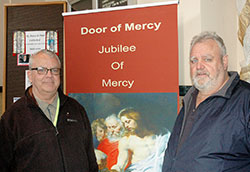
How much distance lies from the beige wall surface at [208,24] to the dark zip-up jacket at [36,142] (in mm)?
1226

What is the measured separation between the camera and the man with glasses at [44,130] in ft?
5.30

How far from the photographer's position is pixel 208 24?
2.38 meters

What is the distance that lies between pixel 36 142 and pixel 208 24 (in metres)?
1.72

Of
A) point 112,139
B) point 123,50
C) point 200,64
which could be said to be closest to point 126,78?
point 123,50

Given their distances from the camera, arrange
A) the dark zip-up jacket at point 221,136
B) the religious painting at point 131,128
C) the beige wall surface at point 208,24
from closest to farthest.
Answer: the dark zip-up jacket at point 221,136 → the religious painting at point 131,128 → the beige wall surface at point 208,24

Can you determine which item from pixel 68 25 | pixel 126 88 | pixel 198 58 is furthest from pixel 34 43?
pixel 198 58

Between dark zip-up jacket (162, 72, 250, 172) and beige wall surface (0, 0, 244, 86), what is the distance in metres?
0.99

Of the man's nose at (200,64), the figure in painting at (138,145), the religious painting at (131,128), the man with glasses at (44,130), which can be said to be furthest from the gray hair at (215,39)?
the man with glasses at (44,130)

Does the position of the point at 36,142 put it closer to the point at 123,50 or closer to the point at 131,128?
the point at 131,128

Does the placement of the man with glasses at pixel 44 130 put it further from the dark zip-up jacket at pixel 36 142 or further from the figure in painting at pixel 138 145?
the figure in painting at pixel 138 145

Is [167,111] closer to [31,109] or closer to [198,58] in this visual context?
[198,58]

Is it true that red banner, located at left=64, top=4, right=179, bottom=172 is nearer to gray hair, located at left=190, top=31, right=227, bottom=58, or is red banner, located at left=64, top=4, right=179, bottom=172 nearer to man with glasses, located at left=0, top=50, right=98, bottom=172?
man with glasses, located at left=0, top=50, right=98, bottom=172

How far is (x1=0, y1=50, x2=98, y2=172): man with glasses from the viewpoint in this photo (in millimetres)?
1614

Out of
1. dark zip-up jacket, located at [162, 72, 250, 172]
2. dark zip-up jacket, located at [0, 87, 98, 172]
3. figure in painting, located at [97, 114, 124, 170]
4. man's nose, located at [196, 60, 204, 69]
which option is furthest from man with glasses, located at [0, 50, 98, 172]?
man's nose, located at [196, 60, 204, 69]
